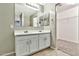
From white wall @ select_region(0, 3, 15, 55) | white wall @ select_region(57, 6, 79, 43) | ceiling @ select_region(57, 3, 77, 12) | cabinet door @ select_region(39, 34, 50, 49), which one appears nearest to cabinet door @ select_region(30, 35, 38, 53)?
cabinet door @ select_region(39, 34, 50, 49)

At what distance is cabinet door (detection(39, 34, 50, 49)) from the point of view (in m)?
2.03

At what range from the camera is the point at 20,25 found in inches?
76.5

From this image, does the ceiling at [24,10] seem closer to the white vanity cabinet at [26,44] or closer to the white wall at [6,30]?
the white wall at [6,30]

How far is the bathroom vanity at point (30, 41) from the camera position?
5.99 ft

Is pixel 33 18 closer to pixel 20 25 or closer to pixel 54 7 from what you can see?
pixel 20 25

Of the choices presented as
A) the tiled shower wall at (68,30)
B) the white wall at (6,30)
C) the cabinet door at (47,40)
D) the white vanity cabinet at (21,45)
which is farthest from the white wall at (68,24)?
the white wall at (6,30)

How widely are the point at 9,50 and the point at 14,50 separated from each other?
0.11m

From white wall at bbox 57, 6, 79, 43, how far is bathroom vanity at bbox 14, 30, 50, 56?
311 millimetres

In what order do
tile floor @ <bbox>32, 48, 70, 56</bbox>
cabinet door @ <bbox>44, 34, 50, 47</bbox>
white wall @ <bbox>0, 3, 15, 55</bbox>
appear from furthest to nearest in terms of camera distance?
1. cabinet door @ <bbox>44, 34, 50, 47</bbox>
2. tile floor @ <bbox>32, 48, 70, 56</bbox>
3. white wall @ <bbox>0, 3, 15, 55</bbox>

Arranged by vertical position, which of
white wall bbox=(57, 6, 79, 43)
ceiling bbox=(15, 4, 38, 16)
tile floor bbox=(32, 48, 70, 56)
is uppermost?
ceiling bbox=(15, 4, 38, 16)

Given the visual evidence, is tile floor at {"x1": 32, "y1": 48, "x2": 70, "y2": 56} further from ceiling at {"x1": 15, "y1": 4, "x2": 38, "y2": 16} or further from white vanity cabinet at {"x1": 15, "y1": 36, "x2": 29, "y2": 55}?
ceiling at {"x1": 15, "y1": 4, "x2": 38, "y2": 16}

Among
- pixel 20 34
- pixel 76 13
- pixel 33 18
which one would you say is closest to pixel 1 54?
pixel 20 34

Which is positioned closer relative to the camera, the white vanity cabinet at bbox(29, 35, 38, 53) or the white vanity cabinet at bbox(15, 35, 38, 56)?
the white vanity cabinet at bbox(15, 35, 38, 56)

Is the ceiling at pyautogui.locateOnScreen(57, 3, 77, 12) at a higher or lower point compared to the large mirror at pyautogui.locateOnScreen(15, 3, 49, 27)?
higher
